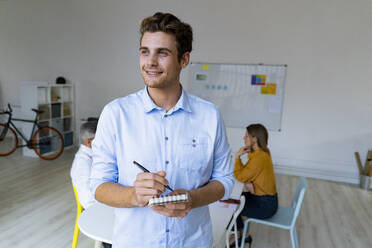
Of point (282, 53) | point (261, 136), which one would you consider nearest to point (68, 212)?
point (261, 136)

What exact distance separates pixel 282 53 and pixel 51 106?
4.51 m

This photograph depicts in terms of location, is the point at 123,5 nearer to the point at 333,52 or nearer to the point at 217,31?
the point at 217,31

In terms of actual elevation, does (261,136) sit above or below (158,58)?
below

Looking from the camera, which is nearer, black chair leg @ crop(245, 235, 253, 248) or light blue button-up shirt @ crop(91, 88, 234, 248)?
light blue button-up shirt @ crop(91, 88, 234, 248)

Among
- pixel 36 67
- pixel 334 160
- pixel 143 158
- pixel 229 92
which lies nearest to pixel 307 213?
pixel 334 160

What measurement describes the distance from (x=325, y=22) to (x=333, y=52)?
0.52 m

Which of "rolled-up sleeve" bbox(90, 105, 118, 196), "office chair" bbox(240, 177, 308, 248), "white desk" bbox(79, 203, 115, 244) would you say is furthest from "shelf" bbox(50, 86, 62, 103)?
"rolled-up sleeve" bbox(90, 105, 118, 196)

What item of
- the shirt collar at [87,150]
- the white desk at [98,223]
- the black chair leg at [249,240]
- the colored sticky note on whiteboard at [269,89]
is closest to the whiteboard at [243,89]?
the colored sticky note on whiteboard at [269,89]

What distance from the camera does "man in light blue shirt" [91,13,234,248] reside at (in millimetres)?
961

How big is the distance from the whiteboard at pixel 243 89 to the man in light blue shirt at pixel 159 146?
171 inches

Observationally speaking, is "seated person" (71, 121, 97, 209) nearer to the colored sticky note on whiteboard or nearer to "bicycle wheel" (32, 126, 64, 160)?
"bicycle wheel" (32, 126, 64, 160)

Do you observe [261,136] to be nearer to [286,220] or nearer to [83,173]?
[286,220]

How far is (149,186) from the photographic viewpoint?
819mm

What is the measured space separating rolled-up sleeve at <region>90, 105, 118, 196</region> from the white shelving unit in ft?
16.2
